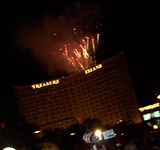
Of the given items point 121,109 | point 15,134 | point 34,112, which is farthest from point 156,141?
point 34,112

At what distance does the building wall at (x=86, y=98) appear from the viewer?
212ft

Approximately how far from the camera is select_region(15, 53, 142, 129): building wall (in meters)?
64.6

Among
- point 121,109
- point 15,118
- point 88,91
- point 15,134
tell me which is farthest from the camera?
point 88,91

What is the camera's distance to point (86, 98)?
6931cm

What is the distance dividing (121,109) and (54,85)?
819 inches

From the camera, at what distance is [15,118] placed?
87.9ft

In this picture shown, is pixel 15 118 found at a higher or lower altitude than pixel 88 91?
lower

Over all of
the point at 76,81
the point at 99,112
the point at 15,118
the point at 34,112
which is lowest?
the point at 15,118

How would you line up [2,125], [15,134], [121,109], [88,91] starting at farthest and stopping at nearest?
[88,91] < [121,109] < [15,134] < [2,125]

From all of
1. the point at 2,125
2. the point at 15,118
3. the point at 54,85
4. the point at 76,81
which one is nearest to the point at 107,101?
the point at 76,81

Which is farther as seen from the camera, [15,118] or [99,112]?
[99,112]

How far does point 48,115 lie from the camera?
71.5 m

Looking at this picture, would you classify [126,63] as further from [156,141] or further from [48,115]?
[156,141]

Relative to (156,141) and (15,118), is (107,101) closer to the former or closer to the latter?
(15,118)
